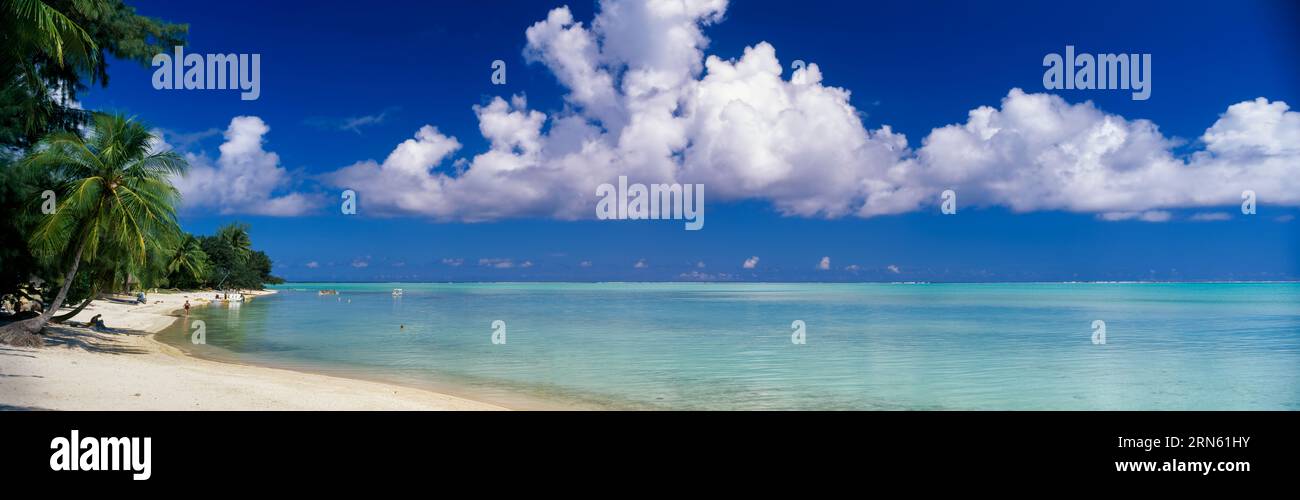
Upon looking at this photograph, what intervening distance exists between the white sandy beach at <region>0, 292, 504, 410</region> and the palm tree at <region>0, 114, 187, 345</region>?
Result: 2402 millimetres

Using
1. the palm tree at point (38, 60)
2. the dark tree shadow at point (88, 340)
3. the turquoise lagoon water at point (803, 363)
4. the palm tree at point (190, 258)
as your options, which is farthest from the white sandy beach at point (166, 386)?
the palm tree at point (190, 258)

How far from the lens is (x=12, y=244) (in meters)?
16.7

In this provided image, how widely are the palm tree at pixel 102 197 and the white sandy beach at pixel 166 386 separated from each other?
7.88ft

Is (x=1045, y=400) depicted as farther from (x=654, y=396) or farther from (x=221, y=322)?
(x=221, y=322)

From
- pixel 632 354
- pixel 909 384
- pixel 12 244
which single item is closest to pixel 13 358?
pixel 12 244

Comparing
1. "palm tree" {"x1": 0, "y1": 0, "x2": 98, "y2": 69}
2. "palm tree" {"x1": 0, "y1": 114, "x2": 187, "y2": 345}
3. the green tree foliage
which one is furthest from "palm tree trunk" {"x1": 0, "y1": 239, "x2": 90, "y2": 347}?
"palm tree" {"x1": 0, "y1": 0, "x2": 98, "y2": 69}

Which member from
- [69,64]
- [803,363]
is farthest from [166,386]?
[803,363]

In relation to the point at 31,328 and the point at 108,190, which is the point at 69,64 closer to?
the point at 108,190

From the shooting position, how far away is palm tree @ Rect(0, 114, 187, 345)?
16094mm

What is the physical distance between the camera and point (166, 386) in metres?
11.9

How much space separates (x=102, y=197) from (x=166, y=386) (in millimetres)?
8135

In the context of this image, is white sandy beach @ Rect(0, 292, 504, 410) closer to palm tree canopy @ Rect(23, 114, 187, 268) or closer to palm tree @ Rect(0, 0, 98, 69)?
palm tree canopy @ Rect(23, 114, 187, 268)
